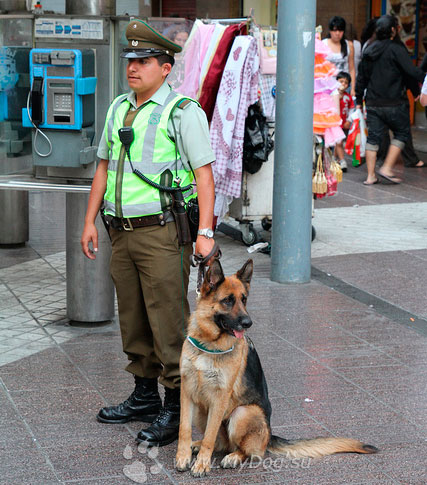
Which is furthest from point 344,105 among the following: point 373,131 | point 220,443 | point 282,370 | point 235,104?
point 220,443

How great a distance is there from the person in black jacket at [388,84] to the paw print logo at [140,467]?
8.16m

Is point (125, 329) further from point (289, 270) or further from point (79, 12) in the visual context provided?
point (289, 270)

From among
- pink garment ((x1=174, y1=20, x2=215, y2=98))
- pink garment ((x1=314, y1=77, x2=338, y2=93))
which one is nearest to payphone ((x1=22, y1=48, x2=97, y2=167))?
pink garment ((x1=174, y1=20, x2=215, y2=98))

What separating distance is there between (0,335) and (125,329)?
1.88m

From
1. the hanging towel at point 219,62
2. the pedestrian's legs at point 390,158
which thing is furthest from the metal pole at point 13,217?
the pedestrian's legs at point 390,158

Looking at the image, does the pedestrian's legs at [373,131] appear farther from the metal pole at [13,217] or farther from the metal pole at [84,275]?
the metal pole at [84,275]

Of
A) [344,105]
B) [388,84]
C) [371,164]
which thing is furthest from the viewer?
[344,105]

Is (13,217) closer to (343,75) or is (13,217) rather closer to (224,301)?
(224,301)

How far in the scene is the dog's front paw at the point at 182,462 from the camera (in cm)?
425

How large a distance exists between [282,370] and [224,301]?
165 cm

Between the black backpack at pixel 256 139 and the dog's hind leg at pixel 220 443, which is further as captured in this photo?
the black backpack at pixel 256 139

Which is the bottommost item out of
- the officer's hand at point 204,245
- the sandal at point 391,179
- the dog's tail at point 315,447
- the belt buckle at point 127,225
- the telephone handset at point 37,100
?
the dog's tail at point 315,447

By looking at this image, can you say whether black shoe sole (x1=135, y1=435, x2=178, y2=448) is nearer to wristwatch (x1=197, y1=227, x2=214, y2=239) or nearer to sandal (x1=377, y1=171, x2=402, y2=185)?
wristwatch (x1=197, y1=227, x2=214, y2=239)

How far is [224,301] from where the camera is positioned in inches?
163
